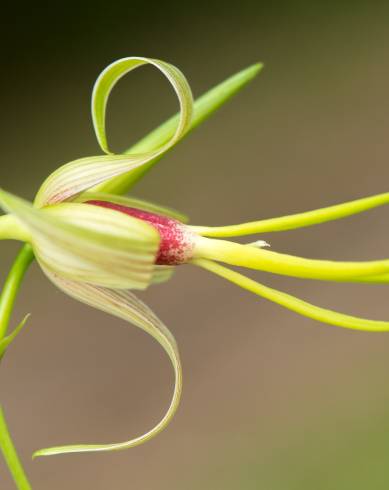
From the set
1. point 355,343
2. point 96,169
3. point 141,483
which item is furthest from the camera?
point 355,343

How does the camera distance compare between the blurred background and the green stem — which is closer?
the green stem

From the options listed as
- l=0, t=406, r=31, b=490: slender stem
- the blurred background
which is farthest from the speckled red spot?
the blurred background

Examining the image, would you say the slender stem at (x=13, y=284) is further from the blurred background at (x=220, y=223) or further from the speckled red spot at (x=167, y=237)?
the blurred background at (x=220, y=223)

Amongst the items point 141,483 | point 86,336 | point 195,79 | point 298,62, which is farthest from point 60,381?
point 298,62

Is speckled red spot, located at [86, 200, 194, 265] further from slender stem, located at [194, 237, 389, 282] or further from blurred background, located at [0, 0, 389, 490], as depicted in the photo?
blurred background, located at [0, 0, 389, 490]

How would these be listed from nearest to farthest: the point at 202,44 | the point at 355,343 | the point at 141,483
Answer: the point at 141,483, the point at 355,343, the point at 202,44

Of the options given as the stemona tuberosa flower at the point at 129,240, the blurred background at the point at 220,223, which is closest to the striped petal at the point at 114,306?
the stemona tuberosa flower at the point at 129,240

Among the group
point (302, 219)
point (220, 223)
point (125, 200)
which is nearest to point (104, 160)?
point (125, 200)

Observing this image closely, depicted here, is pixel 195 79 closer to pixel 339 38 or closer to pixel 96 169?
pixel 339 38
